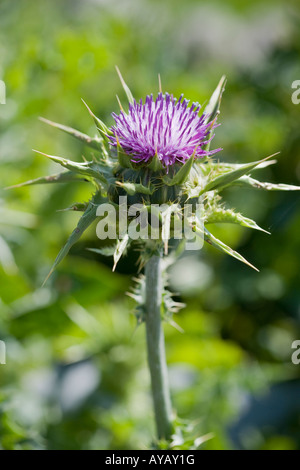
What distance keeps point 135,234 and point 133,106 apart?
13.4 inches

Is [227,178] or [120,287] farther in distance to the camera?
[120,287]

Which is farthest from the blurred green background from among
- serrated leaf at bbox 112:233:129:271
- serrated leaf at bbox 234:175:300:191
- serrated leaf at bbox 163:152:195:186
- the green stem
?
serrated leaf at bbox 112:233:129:271

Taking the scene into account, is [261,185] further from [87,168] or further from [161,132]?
[87,168]

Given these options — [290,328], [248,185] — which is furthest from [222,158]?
[248,185]

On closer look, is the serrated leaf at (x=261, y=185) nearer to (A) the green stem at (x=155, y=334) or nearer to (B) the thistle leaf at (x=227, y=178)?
(B) the thistle leaf at (x=227, y=178)

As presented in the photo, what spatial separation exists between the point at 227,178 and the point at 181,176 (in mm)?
111

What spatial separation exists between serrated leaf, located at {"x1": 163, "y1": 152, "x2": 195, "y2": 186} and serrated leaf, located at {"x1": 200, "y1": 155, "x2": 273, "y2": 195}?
2.6 inches

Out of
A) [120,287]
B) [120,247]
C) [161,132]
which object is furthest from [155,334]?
[120,287]

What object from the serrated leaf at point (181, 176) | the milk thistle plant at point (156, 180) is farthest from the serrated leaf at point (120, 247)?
the serrated leaf at point (181, 176)

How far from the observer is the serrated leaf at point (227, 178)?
4.05 ft

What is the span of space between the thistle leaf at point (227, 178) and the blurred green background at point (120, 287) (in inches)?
29.2

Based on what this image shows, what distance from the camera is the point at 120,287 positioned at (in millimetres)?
2646

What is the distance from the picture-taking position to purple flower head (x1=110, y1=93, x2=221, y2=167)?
1.30m

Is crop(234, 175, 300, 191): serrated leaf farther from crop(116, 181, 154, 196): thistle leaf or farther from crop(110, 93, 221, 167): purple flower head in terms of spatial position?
crop(116, 181, 154, 196): thistle leaf
